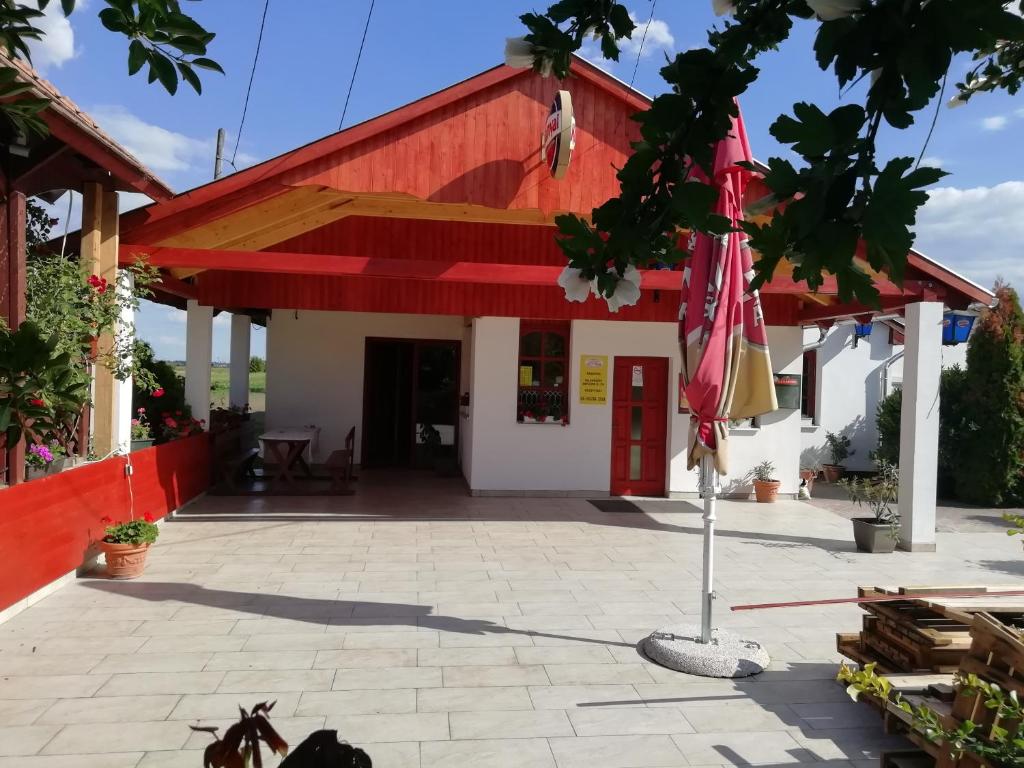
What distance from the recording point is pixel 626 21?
211 centimetres

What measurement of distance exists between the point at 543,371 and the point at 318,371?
4015 mm

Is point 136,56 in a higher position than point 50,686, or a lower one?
higher

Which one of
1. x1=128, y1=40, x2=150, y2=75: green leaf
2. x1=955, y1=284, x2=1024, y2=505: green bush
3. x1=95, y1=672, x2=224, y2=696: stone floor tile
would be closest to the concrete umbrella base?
x1=95, y1=672, x2=224, y2=696: stone floor tile

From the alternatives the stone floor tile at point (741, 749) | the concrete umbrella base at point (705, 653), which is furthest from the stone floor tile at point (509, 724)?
the concrete umbrella base at point (705, 653)

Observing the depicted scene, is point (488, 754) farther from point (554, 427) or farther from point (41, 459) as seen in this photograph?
point (554, 427)

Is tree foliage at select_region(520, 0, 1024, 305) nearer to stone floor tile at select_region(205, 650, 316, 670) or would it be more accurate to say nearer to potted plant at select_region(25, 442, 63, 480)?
stone floor tile at select_region(205, 650, 316, 670)

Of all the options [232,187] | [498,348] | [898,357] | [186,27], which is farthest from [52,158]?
[898,357]

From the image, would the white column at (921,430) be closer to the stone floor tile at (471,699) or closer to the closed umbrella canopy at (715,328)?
the closed umbrella canopy at (715,328)

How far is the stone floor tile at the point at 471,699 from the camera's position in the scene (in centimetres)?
392

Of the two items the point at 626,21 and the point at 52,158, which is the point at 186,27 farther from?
the point at 52,158

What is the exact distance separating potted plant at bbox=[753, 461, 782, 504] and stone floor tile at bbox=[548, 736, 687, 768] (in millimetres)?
7875

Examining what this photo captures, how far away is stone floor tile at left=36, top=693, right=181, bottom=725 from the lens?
368 centimetres

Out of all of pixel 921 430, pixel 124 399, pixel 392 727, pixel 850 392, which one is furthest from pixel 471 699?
→ pixel 850 392

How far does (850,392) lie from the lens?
14945 mm
